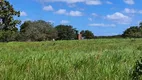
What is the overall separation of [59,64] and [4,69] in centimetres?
114

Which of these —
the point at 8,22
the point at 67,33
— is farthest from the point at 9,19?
the point at 67,33

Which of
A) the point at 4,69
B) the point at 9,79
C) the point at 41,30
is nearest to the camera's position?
the point at 9,79

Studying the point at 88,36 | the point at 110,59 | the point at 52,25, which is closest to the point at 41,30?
Answer: the point at 52,25

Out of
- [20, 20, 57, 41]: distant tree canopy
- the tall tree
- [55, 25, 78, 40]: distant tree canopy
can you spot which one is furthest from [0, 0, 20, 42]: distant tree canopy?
[55, 25, 78, 40]: distant tree canopy

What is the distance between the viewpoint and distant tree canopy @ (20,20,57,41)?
7544cm

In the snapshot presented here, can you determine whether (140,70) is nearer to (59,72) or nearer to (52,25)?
(59,72)

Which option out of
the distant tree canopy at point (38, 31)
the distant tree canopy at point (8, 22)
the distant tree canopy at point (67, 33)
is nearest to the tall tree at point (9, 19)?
the distant tree canopy at point (8, 22)

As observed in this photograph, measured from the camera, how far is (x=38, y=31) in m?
77.4

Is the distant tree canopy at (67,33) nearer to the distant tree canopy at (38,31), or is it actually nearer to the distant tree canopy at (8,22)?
the distant tree canopy at (38,31)

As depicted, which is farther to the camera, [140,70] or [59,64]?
[59,64]

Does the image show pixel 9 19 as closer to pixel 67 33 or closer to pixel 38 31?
pixel 38 31

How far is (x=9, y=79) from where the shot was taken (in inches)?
228

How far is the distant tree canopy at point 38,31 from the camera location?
7544cm

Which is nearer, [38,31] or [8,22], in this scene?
[8,22]
